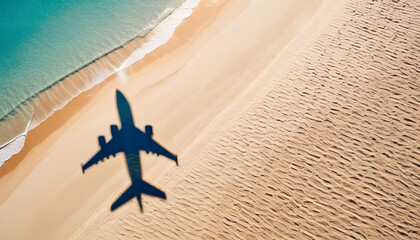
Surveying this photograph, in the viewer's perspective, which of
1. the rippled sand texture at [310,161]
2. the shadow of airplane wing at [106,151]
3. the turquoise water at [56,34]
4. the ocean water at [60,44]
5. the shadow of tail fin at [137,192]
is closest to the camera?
the rippled sand texture at [310,161]

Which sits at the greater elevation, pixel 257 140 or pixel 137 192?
pixel 257 140

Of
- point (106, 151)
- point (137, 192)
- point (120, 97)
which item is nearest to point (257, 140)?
point (137, 192)

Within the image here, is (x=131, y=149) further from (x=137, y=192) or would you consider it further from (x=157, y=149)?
(x=137, y=192)

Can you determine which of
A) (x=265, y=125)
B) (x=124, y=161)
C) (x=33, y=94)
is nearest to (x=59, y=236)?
(x=124, y=161)

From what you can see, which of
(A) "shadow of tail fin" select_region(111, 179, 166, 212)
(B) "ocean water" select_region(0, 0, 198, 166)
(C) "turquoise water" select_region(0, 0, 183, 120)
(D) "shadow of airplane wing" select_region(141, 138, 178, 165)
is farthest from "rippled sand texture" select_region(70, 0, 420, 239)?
(C) "turquoise water" select_region(0, 0, 183, 120)

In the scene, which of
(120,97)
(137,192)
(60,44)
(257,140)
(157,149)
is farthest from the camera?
(60,44)

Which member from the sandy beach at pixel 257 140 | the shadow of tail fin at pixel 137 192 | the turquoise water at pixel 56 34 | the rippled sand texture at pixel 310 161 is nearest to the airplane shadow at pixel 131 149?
the shadow of tail fin at pixel 137 192

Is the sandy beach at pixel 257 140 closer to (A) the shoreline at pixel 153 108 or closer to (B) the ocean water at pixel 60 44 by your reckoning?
(A) the shoreline at pixel 153 108
